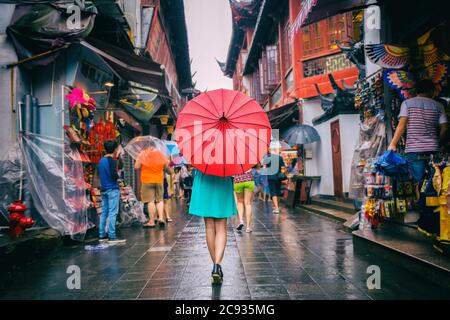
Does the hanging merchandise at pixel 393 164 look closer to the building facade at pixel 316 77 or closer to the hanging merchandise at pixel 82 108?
the building facade at pixel 316 77

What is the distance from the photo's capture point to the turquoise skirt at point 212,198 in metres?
4.27

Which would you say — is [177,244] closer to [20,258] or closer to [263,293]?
[20,258]

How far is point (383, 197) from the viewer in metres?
5.68

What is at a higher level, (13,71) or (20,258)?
(13,71)

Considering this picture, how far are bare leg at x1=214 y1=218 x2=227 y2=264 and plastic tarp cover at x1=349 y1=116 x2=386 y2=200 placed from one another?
3.46 metres

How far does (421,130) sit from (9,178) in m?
5.97

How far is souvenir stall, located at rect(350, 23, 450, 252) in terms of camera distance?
4.35 meters

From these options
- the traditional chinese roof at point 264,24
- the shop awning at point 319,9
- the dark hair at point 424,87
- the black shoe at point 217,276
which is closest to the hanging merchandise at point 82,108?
the shop awning at point 319,9

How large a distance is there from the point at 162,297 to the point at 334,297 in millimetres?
1670

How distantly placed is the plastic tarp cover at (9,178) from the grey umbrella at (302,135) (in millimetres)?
9829

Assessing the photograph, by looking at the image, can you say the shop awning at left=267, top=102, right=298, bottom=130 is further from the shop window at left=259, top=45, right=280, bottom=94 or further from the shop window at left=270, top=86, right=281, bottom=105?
the shop window at left=259, top=45, right=280, bottom=94
